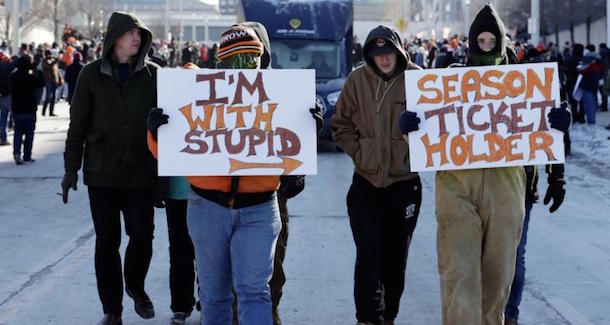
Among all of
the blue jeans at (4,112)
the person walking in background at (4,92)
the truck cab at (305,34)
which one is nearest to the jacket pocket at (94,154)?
the person walking in background at (4,92)

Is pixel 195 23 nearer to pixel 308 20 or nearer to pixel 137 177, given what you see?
pixel 308 20

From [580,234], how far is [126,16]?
228 inches

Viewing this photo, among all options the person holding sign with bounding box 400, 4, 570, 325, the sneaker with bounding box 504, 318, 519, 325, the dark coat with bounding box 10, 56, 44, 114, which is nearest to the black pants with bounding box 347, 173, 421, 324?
the person holding sign with bounding box 400, 4, 570, 325

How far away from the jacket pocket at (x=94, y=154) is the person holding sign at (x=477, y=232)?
1905 mm

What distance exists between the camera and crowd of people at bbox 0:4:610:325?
5.58 metres

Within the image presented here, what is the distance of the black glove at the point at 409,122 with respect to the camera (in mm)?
5902

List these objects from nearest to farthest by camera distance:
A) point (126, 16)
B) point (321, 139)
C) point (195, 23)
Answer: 1. point (126, 16)
2. point (321, 139)
3. point (195, 23)

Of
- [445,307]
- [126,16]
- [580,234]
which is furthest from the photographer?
[580,234]

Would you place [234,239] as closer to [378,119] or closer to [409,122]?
[409,122]

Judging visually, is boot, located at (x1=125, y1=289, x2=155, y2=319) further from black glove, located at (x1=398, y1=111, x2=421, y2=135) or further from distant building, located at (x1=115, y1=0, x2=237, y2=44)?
distant building, located at (x1=115, y1=0, x2=237, y2=44)

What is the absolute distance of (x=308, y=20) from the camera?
20641 mm

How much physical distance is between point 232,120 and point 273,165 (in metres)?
0.31

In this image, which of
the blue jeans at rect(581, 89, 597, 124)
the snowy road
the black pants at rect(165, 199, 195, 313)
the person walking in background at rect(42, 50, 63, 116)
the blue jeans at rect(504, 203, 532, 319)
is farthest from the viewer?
the person walking in background at rect(42, 50, 63, 116)

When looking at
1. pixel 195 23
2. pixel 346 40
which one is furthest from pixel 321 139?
pixel 195 23
